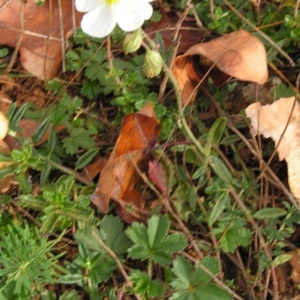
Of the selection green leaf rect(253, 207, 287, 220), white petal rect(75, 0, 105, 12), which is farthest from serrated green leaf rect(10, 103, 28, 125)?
green leaf rect(253, 207, 287, 220)

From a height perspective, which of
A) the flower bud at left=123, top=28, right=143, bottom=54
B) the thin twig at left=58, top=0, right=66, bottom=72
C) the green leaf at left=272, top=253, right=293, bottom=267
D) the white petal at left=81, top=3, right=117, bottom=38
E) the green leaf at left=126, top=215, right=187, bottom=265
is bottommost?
the green leaf at left=272, top=253, right=293, bottom=267

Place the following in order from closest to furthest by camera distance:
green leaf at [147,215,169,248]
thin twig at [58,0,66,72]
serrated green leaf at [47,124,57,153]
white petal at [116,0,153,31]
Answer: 1. white petal at [116,0,153,31]
2. green leaf at [147,215,169,248]
3. serrated green leaf at [47,124,57,153]
4. thin twig at [58,0,66,72]

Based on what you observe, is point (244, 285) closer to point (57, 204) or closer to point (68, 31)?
point (57, 204)

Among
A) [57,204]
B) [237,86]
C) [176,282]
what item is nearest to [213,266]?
[176,282]

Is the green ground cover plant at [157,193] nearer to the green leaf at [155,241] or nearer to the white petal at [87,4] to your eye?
the green leaf at [155,241]

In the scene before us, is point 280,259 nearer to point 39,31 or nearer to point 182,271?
point 182,271

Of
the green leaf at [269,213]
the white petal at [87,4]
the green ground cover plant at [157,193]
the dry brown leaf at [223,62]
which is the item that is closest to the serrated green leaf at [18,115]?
the green ground cover plant at [157,193]

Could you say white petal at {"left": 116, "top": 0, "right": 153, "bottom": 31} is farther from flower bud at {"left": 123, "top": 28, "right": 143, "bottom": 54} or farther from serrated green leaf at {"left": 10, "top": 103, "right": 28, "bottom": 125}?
serrated green leaf at {"left": 10, "top": 103, "right": 28, "bottom": 125}
